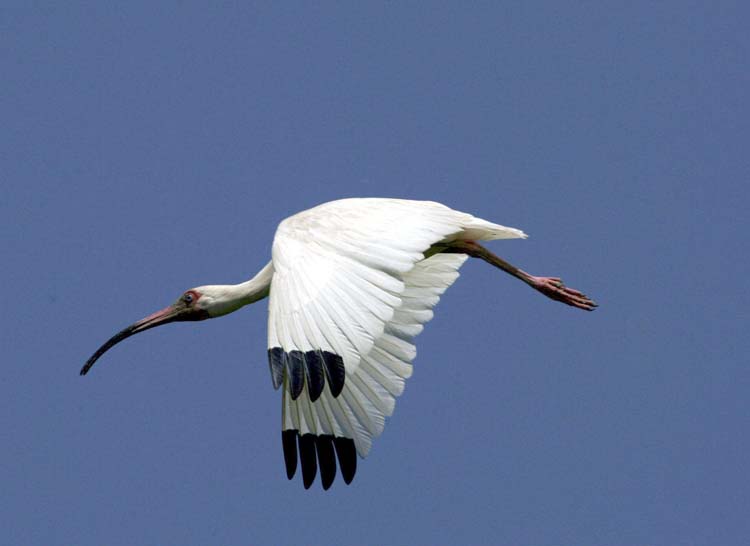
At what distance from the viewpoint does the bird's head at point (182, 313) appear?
14.1m

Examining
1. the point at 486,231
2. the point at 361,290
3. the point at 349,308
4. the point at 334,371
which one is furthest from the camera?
the point at 486,231

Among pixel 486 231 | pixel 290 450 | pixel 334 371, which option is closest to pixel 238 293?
pixel 290 450

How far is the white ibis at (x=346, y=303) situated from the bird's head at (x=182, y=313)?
0.03 feet

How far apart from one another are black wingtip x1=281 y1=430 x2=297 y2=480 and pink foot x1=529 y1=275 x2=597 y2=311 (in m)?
2.98

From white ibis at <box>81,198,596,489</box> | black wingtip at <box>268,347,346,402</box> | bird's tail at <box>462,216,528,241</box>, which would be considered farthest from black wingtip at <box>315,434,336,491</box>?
black wingtip at <box>268,347,346,402</box>

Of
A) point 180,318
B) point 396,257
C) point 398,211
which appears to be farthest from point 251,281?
point 396,257

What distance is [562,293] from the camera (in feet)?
46.2

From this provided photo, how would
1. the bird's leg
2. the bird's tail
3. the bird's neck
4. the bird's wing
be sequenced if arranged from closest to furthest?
the bird's wing < the bird's tail < the bird's neck < the bird's leg

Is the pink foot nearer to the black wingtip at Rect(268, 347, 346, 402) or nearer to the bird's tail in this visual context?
the bird's tail

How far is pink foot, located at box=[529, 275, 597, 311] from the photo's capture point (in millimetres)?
14109

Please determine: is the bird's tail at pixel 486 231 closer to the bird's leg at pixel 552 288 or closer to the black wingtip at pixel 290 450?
the bird's leg at pixel 552 288

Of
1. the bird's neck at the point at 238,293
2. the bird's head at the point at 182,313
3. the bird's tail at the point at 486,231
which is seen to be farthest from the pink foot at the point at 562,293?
the bird's head at the point at 182,313

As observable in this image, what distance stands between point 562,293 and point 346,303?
411 centimetres

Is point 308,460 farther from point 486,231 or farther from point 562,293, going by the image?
point 562,293
